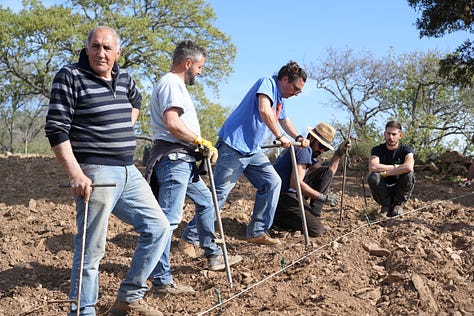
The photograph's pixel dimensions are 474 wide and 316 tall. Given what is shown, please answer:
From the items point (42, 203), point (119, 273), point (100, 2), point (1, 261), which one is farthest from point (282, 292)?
point (100, 2)

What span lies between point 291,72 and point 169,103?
165 cm

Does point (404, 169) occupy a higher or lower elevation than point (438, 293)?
higher

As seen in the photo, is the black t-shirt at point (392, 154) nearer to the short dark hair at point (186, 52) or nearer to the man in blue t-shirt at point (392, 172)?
the man in blue t-shirt at point (392, 172)

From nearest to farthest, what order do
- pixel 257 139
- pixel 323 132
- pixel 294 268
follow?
pixel 294 268
pixel 257 139
pixel 323 132

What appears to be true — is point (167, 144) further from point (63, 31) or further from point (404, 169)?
point (63, 31)

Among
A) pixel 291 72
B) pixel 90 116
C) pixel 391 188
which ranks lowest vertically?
pixel 391 188

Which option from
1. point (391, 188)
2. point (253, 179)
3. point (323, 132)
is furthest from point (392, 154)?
point (253, 179)

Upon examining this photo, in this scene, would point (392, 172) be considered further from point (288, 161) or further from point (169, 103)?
point (169, 103)

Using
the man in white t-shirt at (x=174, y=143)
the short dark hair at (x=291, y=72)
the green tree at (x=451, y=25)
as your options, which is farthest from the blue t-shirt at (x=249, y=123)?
the green tree at (x=451, y=25)

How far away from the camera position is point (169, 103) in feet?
13.3

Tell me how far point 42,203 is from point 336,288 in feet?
15.2

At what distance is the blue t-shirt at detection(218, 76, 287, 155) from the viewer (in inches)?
206

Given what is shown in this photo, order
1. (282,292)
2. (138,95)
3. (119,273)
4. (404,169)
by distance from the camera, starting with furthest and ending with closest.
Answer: (404,169) → (119,273) → (282,292) → (138,95)

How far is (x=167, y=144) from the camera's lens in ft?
13.9
